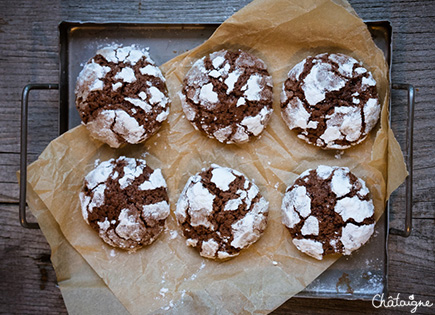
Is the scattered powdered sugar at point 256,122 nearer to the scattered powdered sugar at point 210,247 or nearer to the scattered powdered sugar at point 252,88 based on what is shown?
the scattered powdered sugar at point 252,88

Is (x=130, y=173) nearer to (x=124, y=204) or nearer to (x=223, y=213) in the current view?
(x=124, y=204)

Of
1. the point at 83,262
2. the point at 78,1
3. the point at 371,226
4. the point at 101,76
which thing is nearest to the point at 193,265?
the point at 83,262

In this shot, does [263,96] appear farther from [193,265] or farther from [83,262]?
[83,262]

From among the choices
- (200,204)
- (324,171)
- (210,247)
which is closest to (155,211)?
(200,204)

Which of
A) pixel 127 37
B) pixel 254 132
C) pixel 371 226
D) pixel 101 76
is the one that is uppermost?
pixel 127 37

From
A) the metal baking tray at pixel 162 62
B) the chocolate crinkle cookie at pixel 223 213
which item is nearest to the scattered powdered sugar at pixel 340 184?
the metal baking tray at pixel 162 62
